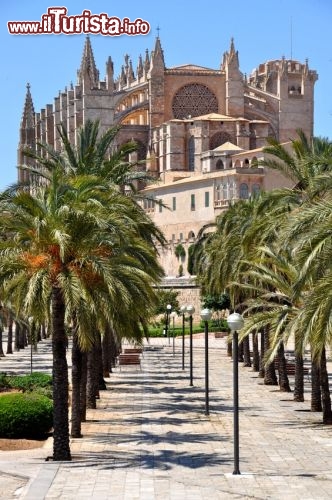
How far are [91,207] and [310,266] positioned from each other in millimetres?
3686

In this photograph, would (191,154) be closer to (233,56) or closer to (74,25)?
(233,56)

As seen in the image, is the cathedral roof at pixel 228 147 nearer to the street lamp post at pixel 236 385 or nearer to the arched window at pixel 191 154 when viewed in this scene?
the arched window at pixel 191 154

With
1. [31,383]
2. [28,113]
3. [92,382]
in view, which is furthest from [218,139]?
[92,382]

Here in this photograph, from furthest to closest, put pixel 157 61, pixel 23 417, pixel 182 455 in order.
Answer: pixel 157 61 < pixel 23 417 < pixel 182 455

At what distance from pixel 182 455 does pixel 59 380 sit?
2053 mm

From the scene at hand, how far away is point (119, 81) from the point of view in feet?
398

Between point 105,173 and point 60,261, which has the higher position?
point 105,173

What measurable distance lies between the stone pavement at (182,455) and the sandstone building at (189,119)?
56.8 metres

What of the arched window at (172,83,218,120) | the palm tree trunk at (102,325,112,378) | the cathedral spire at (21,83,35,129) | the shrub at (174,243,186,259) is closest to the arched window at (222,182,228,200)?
the shrub at (174,243,186,259)

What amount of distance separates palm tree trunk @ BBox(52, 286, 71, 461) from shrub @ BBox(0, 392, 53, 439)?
2.65 metres

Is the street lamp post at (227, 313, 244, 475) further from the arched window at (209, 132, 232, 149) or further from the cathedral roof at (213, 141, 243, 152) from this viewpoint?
the arched window at (209, 132, 232, 149)

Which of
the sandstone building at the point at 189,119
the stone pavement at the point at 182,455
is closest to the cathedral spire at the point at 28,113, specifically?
the sandstone building at the point at 189,119

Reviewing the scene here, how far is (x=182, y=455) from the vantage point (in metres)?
16.5

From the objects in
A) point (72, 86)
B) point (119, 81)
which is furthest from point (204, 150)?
point (119, 81)
